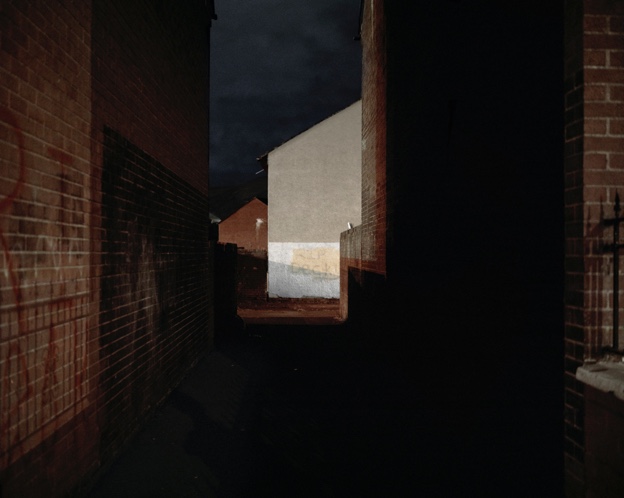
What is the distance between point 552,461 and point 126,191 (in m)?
4.71

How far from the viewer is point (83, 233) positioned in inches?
142

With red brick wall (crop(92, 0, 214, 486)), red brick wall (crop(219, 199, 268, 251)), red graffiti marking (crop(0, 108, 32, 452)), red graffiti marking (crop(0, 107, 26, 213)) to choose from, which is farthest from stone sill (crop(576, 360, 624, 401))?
red brick wall (crop(219, 199, 268, 251))

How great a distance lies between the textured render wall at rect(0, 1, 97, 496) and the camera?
8.74 feet

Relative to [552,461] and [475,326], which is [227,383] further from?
Result: [552,461]

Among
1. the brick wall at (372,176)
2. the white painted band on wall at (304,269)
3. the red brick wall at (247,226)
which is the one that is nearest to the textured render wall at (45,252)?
the brick wall at (372,176)

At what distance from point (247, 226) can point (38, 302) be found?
28.5 m

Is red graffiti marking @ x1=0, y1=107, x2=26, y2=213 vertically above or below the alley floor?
above

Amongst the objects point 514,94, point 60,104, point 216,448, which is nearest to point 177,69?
point 60,104

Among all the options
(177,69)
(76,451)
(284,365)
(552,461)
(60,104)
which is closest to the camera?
(60,104)

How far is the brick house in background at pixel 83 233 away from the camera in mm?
2744

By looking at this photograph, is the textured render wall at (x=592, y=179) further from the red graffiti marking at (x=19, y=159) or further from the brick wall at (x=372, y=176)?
the brick wall at (x=372, y=176)

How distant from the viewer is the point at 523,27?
5492 millimetres

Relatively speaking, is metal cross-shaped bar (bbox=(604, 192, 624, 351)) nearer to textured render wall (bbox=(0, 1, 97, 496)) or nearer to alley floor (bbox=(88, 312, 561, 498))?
alley floor (bbox=(88, 312, 561, 498))

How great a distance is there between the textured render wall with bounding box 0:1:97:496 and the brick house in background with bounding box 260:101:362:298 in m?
18.8
